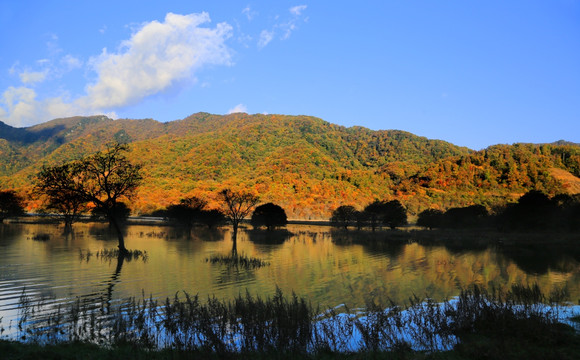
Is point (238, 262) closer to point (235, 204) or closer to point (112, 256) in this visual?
point (112, 256)

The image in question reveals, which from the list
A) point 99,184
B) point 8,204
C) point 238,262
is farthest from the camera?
point 8,204

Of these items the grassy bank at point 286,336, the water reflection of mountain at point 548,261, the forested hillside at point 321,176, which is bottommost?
the water reflection of mountain at point 548,261

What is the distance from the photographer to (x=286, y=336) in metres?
10.9

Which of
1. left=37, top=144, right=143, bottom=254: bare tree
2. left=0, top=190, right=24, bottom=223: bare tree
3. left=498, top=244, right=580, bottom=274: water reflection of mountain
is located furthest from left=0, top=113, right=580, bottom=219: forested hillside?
left=498, top=244, right=580, bottom=274: water reflection of mountain

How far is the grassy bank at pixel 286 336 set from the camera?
9523 millimetres

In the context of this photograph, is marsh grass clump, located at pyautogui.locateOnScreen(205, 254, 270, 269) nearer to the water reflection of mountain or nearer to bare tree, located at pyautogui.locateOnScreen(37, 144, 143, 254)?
bare tree, located at pyautogui.locateOnScreen(37, 144, 143, 254)

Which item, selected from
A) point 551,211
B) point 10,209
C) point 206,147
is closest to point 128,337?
point 551,211

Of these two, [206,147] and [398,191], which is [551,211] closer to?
[398,191]

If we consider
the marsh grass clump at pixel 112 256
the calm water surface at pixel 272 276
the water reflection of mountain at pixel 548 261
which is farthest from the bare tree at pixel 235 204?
the water reflection of mountain at pixel 548 261

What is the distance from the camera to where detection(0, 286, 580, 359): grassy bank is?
952 cm

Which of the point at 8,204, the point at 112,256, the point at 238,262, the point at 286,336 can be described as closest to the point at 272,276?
the point at 238,262

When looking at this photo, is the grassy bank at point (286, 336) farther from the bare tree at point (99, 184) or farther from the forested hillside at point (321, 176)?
the forested hillside at point (321, 176)

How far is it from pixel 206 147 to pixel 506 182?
140 m

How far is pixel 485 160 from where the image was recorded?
170 metres
